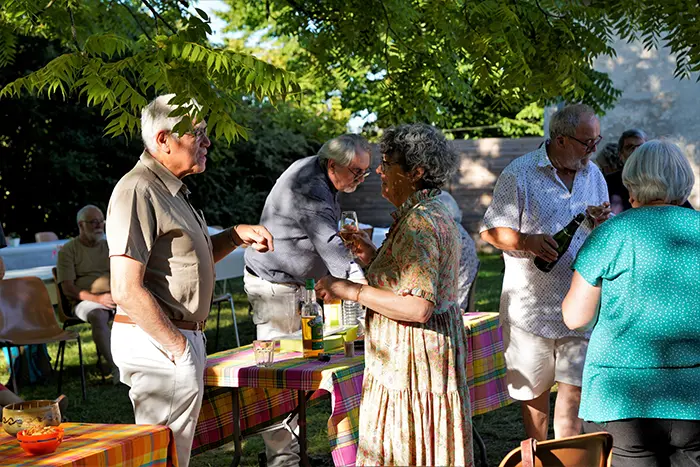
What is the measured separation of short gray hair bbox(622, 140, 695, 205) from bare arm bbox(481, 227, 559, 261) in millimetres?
1172

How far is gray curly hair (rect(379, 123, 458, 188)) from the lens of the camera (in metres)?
3.44

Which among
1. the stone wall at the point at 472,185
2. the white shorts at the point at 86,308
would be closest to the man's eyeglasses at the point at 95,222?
the white shorts at the point at 86,308

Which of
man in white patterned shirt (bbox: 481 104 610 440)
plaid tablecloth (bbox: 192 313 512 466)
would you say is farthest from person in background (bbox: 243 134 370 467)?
man in white patterned shirt (bbox: 481 104 610 440)

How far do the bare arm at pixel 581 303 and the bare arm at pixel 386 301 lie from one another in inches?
19.7

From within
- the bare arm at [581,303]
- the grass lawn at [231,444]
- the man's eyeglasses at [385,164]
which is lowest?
the grass lawn at [231,444]

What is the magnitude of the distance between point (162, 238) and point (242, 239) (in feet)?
1.81

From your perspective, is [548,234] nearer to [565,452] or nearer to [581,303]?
[581,303]

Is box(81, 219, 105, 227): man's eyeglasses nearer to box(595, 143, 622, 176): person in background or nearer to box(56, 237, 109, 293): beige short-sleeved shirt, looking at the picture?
box(56, 237, 109, 293): beige short-sleeved shirt

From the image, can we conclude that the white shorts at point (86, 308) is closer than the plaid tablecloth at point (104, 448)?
No

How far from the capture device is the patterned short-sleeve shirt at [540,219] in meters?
4.46

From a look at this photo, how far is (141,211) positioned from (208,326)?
25.9ft

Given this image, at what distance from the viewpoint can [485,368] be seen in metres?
5.16

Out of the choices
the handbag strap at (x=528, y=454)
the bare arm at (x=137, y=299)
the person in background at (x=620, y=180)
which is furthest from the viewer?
the person in background at (x=620, y=180)

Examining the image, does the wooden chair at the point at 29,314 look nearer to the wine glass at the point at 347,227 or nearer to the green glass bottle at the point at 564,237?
the wine glass at the point at 347,227
